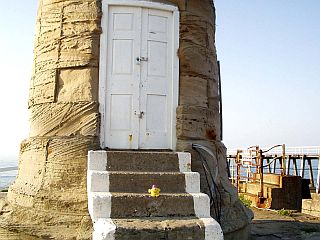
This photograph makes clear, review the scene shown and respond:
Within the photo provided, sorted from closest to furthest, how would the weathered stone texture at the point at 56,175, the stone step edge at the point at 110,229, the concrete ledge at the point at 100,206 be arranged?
the stone step edge at the point at 110,229
the concrete ledge at the point at 100,206
the weathered stone texture at the point at 56,175

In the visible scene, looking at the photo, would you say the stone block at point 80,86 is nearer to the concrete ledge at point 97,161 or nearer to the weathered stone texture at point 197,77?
the concrete ledge at point 97,161

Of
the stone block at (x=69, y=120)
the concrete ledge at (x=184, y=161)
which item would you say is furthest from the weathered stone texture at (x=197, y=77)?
the stone block at (x=69, y=120)

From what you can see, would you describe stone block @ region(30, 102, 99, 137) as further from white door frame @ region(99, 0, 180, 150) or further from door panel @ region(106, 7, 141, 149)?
door panel @ region(106, 7, 141, 149)

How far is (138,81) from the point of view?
626 cm

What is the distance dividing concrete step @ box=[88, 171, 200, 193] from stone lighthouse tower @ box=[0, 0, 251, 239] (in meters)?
0.38

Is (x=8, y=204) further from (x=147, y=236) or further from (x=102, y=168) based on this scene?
(x=147, y=236)

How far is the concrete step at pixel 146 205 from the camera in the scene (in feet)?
15.3

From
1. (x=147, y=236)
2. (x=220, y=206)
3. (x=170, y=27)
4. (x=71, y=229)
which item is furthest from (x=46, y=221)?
(x=170, y=27)

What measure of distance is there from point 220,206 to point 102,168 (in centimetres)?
216

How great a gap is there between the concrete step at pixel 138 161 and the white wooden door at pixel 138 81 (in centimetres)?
59

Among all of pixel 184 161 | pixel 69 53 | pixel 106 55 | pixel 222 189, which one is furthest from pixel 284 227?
pixel 69 53

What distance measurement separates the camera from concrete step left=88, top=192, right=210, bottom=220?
184 inches

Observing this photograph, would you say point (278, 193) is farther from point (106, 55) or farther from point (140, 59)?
point (106, 55)

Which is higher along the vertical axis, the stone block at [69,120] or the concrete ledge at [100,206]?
the stone block at [69,120]
